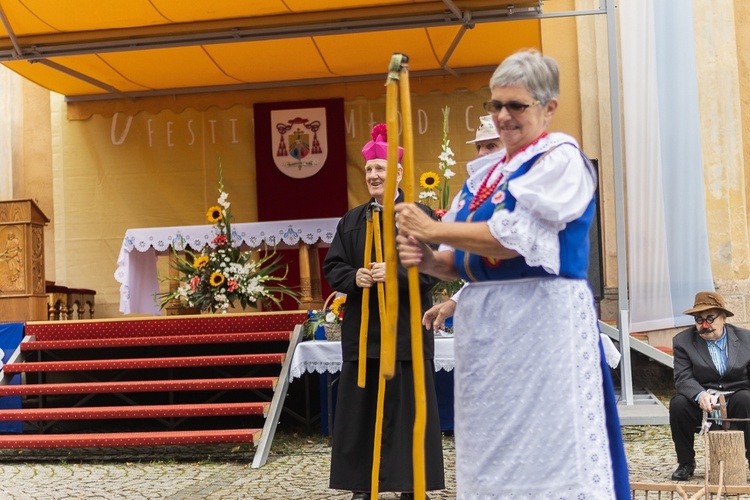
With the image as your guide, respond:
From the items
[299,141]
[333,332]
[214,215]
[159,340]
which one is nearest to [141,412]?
[159,340]

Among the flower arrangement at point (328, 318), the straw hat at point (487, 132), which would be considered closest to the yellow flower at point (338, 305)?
the flower arrangement at point (328, 318)

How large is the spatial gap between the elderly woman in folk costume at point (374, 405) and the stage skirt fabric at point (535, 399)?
91.5 inches

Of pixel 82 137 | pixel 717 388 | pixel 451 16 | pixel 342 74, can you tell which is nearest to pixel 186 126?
pixel 82 137

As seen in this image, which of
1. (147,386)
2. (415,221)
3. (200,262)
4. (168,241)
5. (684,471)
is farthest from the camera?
(168,241)

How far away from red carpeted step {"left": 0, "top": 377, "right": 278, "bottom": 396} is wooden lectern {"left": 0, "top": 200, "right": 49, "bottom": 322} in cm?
138

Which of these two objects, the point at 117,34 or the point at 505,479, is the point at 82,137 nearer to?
the point at 117,34

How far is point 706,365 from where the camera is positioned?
6508 millimetres

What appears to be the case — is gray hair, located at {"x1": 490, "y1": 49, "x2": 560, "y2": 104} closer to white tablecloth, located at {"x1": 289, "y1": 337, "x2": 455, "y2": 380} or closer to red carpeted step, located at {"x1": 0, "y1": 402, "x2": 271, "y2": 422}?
white tablecloth, located at {"x1": 289, "y1": 337, "x2": 455, "y2": 380}

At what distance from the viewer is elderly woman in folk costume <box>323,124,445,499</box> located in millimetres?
5395

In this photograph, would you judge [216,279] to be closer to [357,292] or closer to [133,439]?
[133,439]

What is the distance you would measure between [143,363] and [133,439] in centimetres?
104

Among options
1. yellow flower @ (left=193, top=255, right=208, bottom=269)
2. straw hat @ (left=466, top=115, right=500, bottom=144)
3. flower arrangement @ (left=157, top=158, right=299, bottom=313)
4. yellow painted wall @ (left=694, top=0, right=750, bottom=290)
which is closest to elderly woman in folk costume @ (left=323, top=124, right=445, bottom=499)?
straw hat @ (left=466, top=115, right=500, bottom=144)

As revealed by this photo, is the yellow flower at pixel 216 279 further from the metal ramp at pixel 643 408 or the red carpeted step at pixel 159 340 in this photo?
the metal ramp at pixel 643 408

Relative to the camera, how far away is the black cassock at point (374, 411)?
17.8 ft
